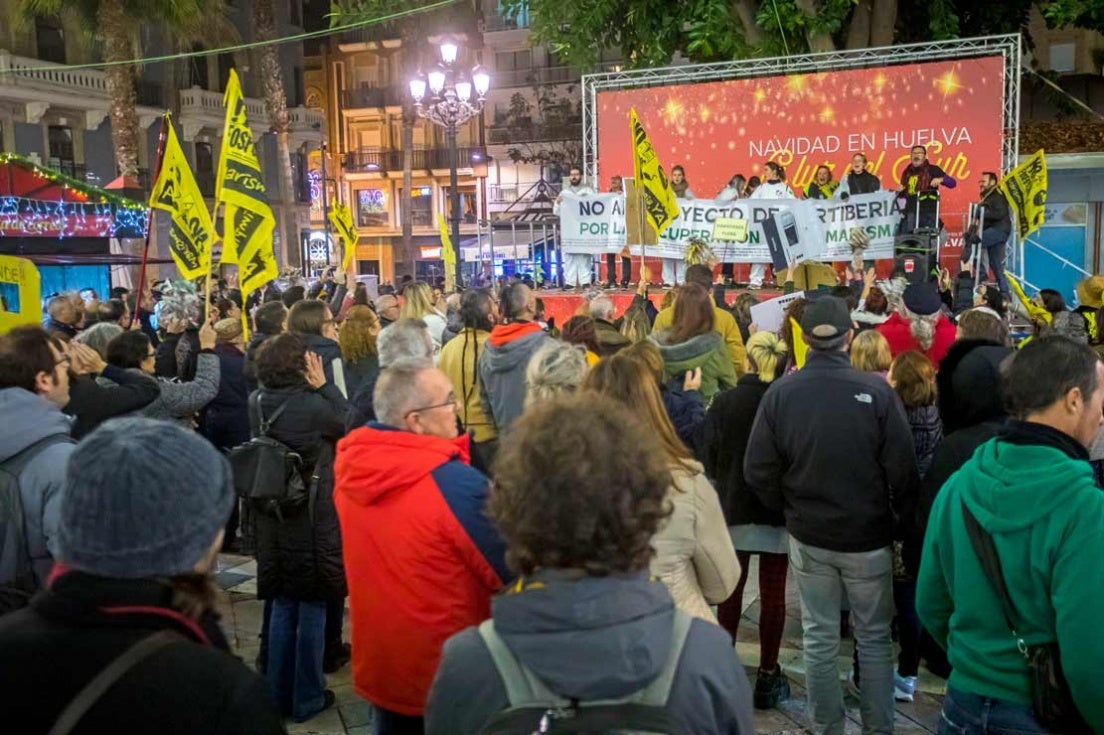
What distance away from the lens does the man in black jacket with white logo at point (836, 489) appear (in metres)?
4.00

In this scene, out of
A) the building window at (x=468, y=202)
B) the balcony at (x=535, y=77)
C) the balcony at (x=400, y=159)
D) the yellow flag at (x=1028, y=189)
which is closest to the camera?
the yellow flag at (x=1028, y=189)

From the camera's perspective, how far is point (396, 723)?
327 centimetres

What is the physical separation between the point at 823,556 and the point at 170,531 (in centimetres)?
302

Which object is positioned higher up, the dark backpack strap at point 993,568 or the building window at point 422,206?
the building window at point 422,206

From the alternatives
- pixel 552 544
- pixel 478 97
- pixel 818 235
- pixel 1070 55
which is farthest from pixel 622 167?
pixel 552 544

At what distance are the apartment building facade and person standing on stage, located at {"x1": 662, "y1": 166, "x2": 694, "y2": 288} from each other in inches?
663

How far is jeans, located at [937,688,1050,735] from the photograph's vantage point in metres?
2.63

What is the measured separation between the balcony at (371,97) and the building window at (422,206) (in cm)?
436

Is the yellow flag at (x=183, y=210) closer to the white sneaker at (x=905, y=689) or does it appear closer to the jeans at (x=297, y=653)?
the jeans at (x=297, y=653)

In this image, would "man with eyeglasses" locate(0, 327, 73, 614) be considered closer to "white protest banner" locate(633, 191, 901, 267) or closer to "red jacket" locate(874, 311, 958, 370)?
"red jacket" locate(874, 311, 958, 370)

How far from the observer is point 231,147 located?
7.91 metres

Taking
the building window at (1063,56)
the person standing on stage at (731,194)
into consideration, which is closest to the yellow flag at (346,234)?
the person standing on stage at (731,194)

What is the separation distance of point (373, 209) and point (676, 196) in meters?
38.4

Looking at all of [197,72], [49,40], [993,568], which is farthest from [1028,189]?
[197,72]
